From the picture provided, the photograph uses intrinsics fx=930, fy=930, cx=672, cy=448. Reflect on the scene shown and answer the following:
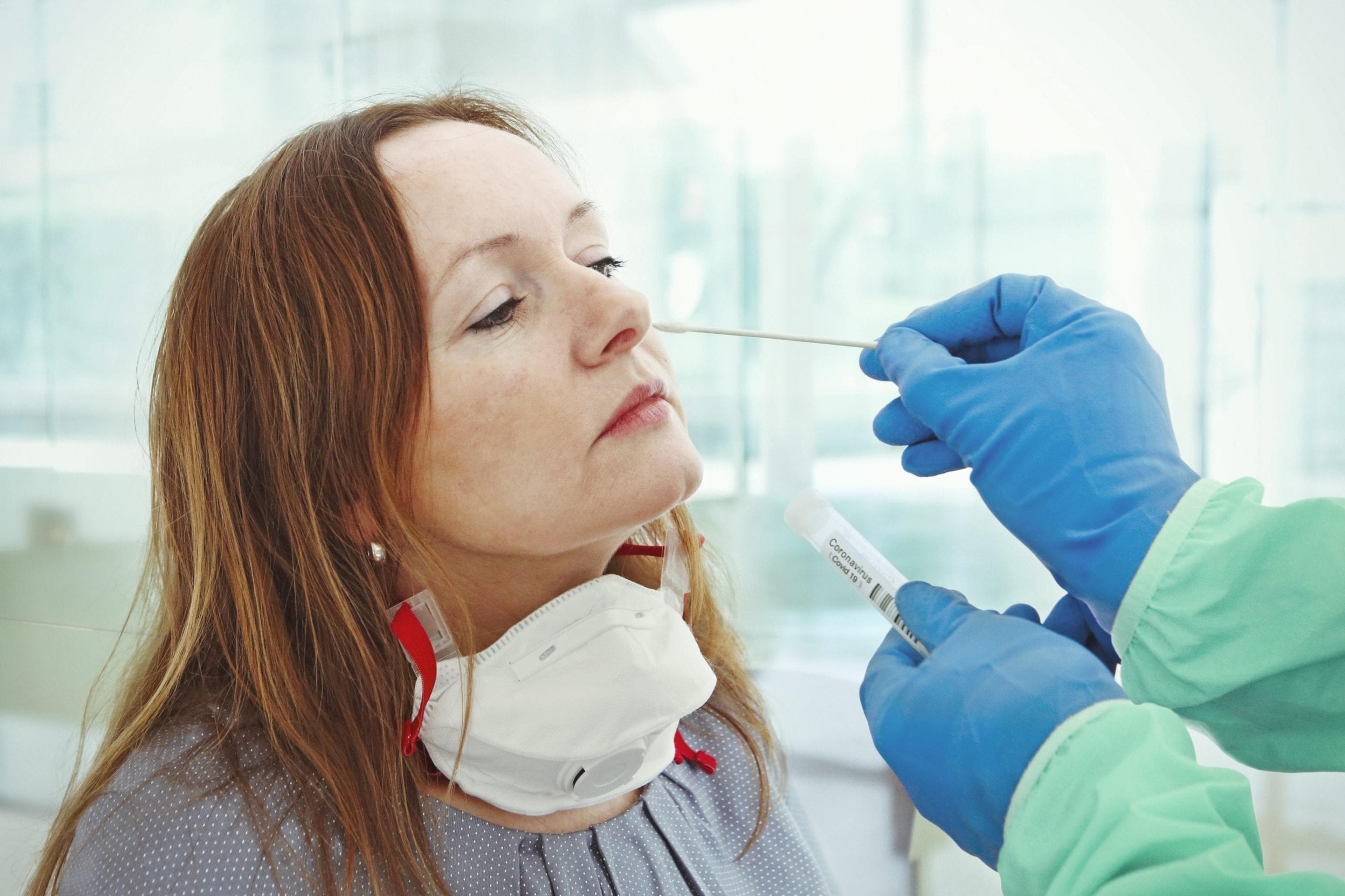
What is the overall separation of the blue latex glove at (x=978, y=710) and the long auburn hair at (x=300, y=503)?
39 centimetres

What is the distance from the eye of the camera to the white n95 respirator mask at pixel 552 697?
858mm

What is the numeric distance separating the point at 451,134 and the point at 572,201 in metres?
0.14

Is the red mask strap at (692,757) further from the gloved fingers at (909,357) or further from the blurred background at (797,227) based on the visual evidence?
the gloved fingers at (909,357)

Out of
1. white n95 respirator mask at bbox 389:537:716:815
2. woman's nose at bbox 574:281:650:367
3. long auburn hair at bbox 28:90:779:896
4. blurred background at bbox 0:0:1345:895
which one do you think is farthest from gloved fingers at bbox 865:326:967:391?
blurred background at bbox 0:0:1345:895

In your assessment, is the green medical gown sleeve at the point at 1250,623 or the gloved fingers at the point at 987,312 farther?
the gloved fingers at the point at 987,312

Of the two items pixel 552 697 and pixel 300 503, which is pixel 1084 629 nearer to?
pixel 552 697

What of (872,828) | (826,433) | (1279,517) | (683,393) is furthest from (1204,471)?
(1279,517)

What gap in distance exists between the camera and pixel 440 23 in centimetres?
322

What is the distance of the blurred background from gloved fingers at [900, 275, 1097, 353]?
26.7 inches

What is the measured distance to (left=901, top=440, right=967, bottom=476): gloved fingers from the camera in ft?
2.95

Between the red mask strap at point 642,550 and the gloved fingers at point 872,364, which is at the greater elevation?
the gloved fingers at point 872,364

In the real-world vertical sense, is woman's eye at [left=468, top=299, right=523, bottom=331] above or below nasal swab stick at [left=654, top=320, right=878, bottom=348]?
above

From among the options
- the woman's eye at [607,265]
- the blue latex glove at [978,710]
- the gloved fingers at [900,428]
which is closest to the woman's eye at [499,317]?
the woman's eye at [607,265]

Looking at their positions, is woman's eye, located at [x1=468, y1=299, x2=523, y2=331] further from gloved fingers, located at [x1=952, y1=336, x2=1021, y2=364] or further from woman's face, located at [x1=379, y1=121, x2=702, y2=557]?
gloved fingers, located at [x1=952, y1=336, x2=1021, y2=364]
